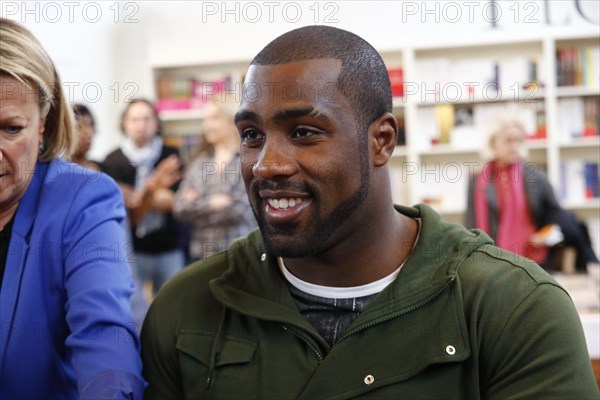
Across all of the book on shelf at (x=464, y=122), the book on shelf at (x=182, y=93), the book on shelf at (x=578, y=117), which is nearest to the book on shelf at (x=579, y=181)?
the book on shelf at (x=578, y=117)

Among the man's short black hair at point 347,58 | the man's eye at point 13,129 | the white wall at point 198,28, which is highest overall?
the white wall at point 198,28

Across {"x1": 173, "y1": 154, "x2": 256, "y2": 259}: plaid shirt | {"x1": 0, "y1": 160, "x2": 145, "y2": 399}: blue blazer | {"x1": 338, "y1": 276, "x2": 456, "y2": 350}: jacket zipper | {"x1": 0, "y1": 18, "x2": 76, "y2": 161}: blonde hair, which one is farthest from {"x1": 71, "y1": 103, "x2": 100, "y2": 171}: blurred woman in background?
{"x1": 338, "y1": 276, "x2": 456, "y2": 350}: jacket zipper

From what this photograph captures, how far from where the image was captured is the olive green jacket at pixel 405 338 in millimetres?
1156

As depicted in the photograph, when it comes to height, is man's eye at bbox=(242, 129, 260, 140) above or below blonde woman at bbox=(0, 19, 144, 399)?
above

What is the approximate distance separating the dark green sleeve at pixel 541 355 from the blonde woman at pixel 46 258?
573 mm

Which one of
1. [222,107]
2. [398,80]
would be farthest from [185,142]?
[222,107]

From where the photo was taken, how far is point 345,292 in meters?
1.29

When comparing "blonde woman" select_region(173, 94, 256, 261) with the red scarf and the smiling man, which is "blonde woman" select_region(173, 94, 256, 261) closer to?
the red scarf

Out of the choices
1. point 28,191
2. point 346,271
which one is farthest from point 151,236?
point 346,271

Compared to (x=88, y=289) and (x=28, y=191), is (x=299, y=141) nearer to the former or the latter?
(x=88, y=289)

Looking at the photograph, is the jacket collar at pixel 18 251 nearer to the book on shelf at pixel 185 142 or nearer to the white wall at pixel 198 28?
the white wall at pixel 198 28

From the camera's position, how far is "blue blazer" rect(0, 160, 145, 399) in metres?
1.29

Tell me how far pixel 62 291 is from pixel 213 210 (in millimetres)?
1937

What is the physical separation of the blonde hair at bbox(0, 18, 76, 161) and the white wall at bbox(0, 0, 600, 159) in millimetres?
3372
